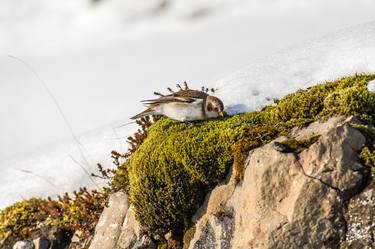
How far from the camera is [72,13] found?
30094 mm

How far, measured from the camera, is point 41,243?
898 cm

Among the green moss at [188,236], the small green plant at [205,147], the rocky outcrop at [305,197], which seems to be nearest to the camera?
the rocky outcrop at [305,197]

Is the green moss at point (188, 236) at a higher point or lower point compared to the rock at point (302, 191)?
lower

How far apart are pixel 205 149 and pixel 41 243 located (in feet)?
12.7

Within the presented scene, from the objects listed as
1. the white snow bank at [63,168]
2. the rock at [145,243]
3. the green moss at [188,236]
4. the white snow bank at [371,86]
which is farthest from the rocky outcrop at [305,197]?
the white snow bank at [63,168]

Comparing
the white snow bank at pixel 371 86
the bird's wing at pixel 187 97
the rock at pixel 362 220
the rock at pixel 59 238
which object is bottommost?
the rock at pixel 59 238

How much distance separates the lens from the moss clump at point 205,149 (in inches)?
250

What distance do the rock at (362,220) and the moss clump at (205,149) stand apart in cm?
114

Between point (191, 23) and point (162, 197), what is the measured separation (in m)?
18.4

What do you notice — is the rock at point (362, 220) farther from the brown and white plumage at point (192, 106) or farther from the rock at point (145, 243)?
the rock at point (145, 243)

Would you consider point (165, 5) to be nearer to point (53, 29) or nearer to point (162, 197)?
point (53, 29)

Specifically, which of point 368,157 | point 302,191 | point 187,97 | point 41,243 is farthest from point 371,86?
point 41,243

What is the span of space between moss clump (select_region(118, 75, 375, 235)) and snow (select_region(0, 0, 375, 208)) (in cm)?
154

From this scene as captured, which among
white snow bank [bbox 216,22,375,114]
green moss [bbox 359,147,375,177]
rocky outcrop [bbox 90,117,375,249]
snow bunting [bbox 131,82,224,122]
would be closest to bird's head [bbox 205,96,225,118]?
snow bunting [bbox 131,82,224,122]
